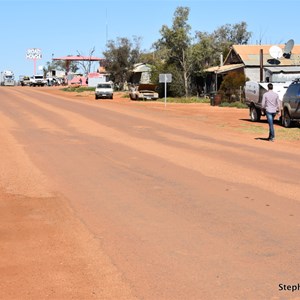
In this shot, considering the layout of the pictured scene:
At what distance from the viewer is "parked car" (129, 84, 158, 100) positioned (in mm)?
53625

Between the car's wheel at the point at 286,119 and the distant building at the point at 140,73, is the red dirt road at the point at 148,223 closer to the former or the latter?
the car's wheel at the point at 286,119

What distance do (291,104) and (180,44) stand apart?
33764 millimetres

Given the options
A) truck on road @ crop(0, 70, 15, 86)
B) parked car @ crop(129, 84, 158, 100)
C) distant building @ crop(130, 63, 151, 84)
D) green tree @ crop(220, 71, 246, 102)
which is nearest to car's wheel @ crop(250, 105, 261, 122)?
green tree @ crop(220, 71, 246, 102)

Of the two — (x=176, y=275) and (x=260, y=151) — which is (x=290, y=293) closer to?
(x=176, y=275)

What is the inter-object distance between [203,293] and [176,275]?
0.51 metres

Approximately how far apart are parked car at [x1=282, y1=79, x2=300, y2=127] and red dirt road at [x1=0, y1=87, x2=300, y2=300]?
7.80m

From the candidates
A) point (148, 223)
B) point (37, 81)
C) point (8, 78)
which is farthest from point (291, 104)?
point (8, 78)

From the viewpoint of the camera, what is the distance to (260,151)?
15266 millimetres

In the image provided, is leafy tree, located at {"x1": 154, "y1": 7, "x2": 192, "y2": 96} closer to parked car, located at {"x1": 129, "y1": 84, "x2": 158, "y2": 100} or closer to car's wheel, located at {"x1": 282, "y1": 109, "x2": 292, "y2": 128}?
parked car, located at {"x1": 129, "y1": 84, "x2": 158, "y2": 100}

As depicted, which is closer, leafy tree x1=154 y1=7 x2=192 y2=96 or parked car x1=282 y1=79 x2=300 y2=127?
parked car x1=282 y1=79 x2=300 y2=127

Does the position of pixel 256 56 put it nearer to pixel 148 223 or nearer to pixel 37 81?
pixel 148 223

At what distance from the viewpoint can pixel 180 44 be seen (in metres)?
55.2

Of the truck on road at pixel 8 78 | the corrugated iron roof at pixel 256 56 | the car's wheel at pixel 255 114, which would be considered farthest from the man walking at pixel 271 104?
the truck on road at pixel 8 78

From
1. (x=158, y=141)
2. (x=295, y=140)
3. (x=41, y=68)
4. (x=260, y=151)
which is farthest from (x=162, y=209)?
(x=41, y=68)
